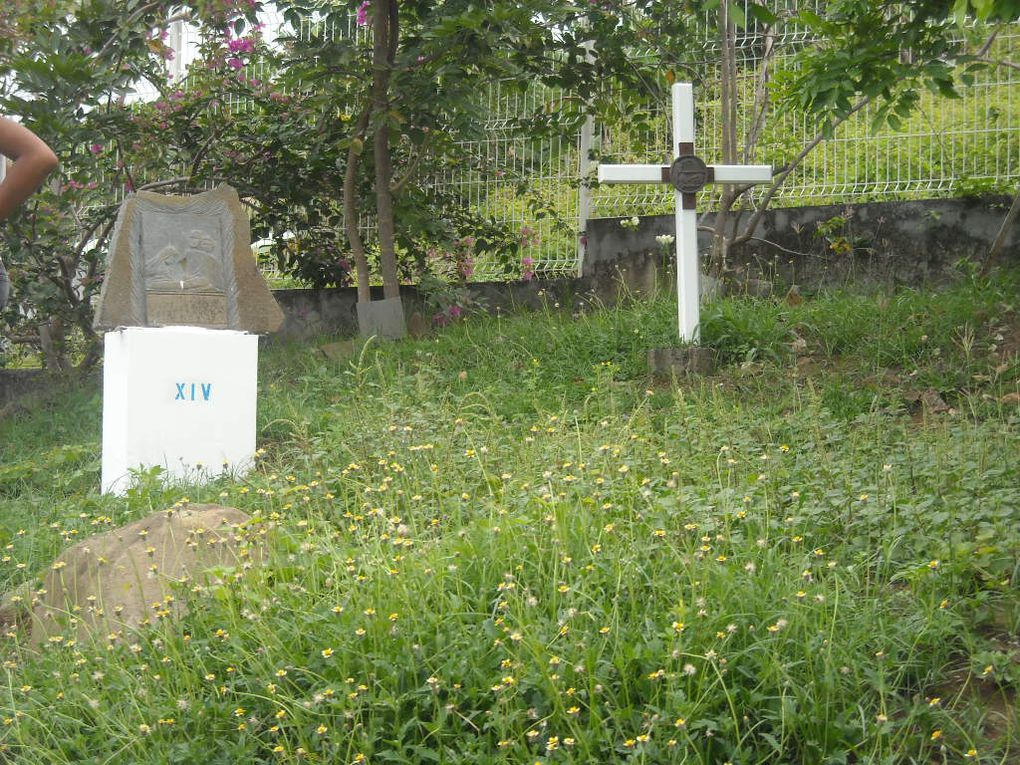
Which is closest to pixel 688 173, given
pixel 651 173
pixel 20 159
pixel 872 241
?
pixel 651 173

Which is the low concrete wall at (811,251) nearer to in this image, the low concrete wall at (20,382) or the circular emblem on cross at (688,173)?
the circular emblem on cross at (688,173)

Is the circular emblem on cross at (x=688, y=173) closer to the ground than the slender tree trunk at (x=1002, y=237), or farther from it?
farther from it

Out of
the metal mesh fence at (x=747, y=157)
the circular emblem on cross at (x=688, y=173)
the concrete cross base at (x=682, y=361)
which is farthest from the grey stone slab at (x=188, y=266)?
the metal mesh fence at (x=747, y=157)

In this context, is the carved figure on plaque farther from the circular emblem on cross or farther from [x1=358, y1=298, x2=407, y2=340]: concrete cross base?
[x1=358, y1=298, x2=407, y2=340]: concrete cross base

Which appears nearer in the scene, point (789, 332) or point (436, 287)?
point (789, 332)

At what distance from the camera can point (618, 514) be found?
3803mm

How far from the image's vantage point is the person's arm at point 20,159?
16.0ft

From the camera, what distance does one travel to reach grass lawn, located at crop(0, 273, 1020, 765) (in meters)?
2.83

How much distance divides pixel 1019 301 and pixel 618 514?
14.0ft

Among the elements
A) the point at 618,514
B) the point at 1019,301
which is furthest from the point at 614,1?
the point at 618,514

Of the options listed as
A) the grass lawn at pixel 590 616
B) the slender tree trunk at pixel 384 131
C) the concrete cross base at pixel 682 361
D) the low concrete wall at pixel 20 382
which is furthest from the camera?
the low concrete wall at pixel 20 382

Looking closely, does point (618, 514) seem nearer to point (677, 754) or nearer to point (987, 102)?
point (677, 754)

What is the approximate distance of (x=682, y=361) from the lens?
6.71 meters

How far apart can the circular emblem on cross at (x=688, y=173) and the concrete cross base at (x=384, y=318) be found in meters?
2.87
